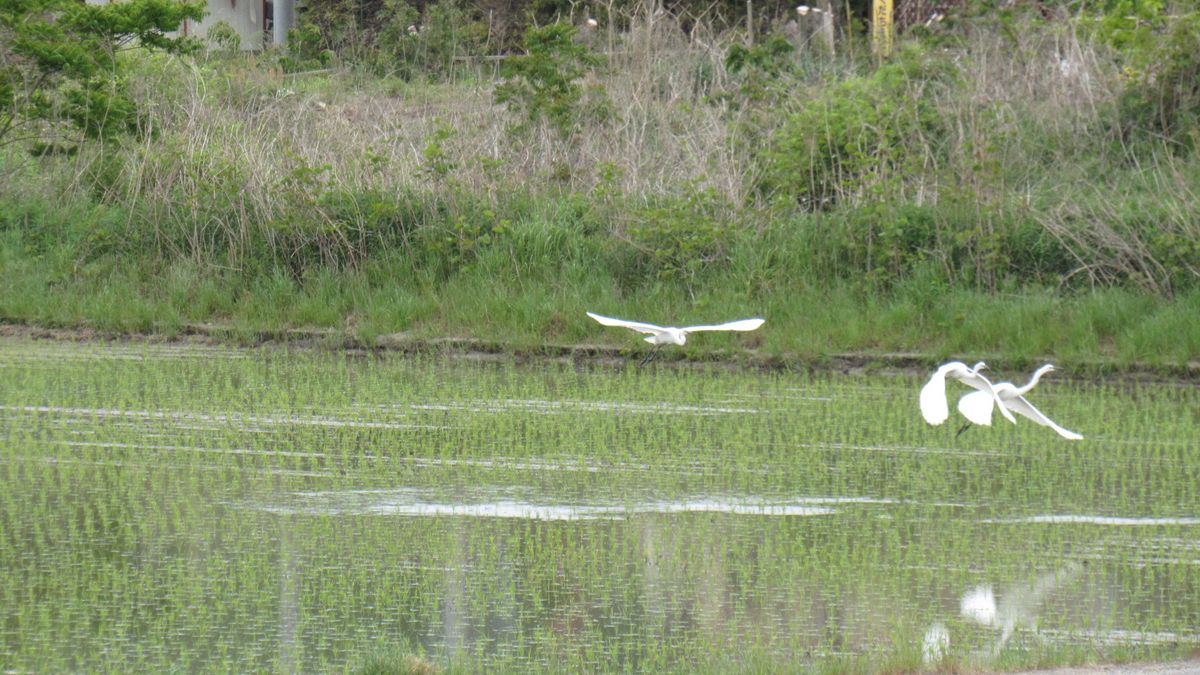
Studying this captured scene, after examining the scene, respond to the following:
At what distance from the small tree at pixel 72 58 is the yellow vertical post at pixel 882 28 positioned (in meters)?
8.00

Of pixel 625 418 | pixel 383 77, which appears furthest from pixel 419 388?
pixel 383 77

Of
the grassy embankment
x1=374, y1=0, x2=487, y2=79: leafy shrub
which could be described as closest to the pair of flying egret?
the grassy embankment

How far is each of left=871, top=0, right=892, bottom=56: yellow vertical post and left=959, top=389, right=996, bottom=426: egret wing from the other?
43.7ft

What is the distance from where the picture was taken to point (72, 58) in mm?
16781

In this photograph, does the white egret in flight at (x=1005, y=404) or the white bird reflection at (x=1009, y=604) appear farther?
the white egret in flight at (x=1005, y=404)

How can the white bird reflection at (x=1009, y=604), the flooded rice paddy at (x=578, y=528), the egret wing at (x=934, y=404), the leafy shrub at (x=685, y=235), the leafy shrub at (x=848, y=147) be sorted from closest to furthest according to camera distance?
the flooded rice paddy at (x=578, y=528)
the white bird reflection at (x=1009, y=604)
the egret wing at (x=934, y=404)
the leafy shrub at (x=685, y=235)
the leafy shrub at (x=848, y=147)

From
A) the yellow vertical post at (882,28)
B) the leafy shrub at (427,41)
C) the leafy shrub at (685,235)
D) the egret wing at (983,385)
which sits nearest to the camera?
the egret wing at (983,385)

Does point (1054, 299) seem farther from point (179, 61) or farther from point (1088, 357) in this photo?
point (179, 61)

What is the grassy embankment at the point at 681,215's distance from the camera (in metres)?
13.7

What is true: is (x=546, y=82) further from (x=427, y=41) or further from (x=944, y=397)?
(x=944, y=397)

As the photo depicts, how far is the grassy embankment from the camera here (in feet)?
45.1

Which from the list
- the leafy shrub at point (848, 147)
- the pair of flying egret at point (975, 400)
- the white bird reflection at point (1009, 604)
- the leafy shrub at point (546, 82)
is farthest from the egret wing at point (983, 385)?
the leafy shrub at point (546, 82)

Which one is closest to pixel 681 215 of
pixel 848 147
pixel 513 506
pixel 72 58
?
pixel 848 147

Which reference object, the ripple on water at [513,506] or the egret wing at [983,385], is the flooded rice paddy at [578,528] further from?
the egret wing at [983,385]
